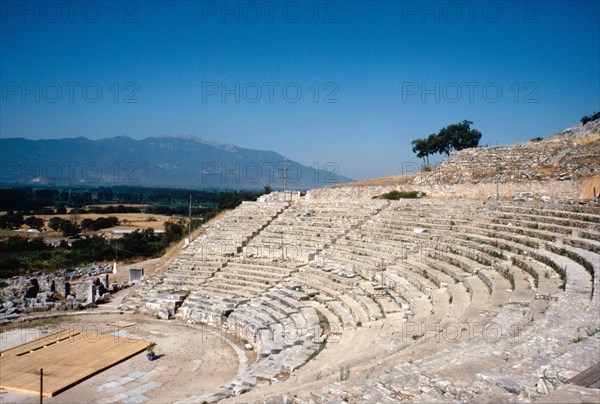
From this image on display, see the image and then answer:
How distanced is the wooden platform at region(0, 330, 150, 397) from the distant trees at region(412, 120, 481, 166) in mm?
34239

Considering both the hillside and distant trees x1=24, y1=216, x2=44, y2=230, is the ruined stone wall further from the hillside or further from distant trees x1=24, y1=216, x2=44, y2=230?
distant trees x1=24, y1=216, x2=44, y2=230

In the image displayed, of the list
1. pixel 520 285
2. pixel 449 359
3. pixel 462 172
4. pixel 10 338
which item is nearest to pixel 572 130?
pixel 462 172

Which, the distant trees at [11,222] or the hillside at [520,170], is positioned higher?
the hillside at [520,170]

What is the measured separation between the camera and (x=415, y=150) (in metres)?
43.2

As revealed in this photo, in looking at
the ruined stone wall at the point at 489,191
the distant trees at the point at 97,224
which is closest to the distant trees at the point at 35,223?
the distant trees at the point at 97,224

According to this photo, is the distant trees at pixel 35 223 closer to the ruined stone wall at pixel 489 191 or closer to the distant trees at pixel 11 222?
the distant trees at pixel 11 222

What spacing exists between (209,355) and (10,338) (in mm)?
7041

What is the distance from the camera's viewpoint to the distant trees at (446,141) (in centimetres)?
4212

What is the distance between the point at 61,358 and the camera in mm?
12789

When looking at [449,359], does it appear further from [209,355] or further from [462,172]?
[462,172]

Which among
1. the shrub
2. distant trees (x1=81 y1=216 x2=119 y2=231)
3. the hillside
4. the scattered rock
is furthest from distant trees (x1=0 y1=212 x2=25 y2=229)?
the scattered rock

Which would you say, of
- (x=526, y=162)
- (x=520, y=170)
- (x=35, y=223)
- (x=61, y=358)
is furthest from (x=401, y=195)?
(x=35, y=223)

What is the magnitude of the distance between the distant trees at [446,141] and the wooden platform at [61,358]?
34.2 metres

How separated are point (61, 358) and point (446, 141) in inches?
1469
